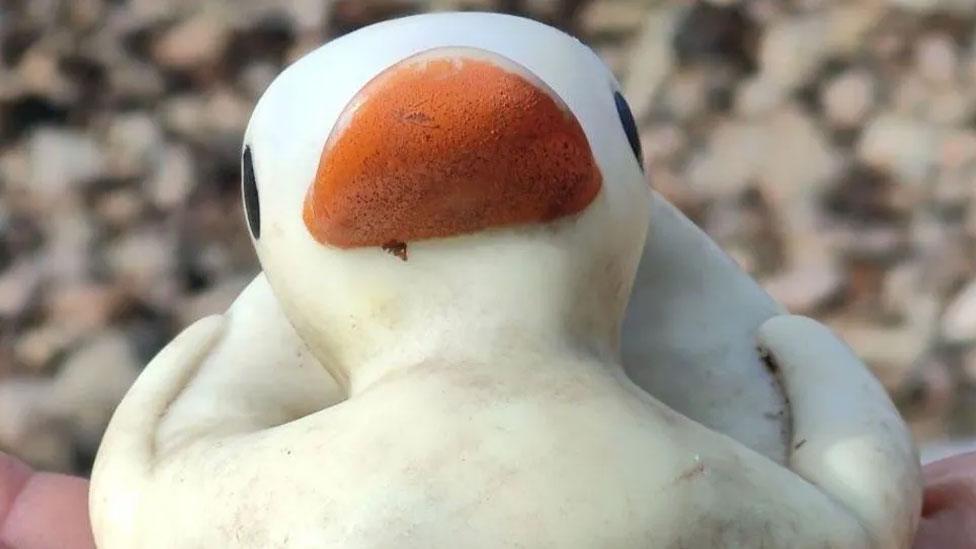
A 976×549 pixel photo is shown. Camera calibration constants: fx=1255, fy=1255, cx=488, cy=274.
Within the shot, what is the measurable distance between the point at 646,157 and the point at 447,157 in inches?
23.5

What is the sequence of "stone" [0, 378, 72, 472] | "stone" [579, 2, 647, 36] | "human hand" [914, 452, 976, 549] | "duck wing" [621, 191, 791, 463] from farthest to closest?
1. "stone" [579, 2, 647, 36]
2. "stone" [0, 378, 72, 472]
3. "human hand" [914, 452, 976, 549]
4. "duck wing" [621, 191, 791, 463]

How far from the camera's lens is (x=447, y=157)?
308mm

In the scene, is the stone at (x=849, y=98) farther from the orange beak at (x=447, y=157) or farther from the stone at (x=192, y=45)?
the orange beak at (x=447, y=157)

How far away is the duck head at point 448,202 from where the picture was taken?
12.2 inches

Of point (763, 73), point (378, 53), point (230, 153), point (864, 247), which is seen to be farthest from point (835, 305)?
point (378, 53)

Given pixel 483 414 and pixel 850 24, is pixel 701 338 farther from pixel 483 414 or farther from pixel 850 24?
pixel 850 24

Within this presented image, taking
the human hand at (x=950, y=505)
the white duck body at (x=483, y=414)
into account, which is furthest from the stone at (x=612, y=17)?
the white duck body at (x=483, y=414)

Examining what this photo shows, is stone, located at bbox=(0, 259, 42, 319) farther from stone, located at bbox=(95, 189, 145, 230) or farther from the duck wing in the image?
the duck wing

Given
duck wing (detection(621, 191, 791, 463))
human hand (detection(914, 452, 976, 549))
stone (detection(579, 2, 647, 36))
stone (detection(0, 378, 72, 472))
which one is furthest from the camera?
stone (detection(579, 2, 647, 36))

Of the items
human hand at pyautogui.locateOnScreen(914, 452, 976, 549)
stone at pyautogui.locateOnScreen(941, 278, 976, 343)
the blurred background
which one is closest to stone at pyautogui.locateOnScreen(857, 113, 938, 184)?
the blurred background

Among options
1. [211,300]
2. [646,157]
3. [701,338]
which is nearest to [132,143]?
[211,300]

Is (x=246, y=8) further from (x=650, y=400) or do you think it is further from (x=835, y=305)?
(x=650, y=400)

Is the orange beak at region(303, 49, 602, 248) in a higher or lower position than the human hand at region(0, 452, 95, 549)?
higher

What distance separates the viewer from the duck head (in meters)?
0.31
